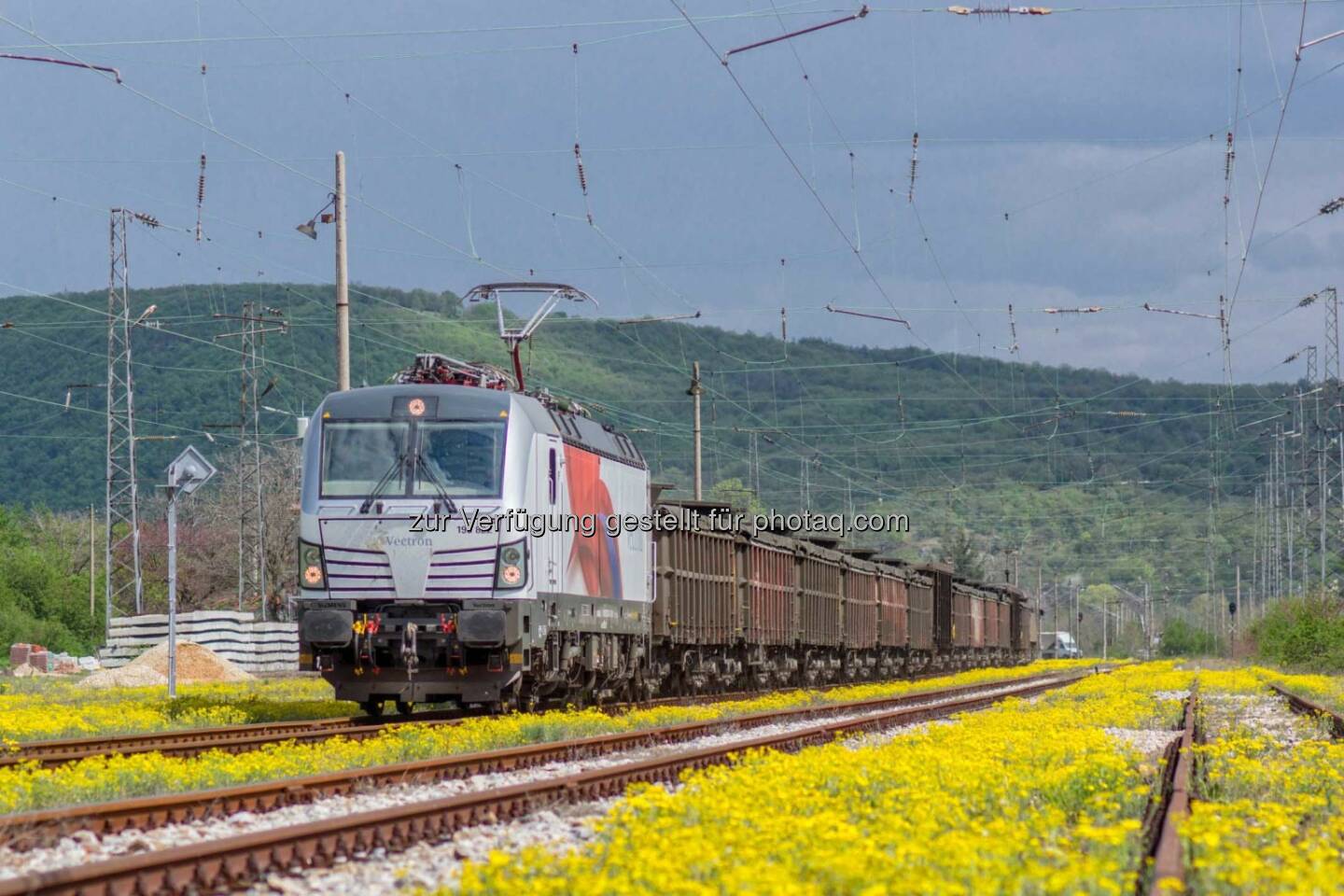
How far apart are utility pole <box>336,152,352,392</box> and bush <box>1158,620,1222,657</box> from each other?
305 feet

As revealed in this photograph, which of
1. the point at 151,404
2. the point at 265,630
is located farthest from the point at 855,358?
the point at 265,630

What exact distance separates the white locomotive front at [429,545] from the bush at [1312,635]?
125 feet

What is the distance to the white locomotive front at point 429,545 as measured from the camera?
17.5 meters

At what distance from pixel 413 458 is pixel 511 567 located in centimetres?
173

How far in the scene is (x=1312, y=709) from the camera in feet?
78.8

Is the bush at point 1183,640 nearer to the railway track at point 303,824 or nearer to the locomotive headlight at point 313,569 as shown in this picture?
the locomotive headlight at point 313,569

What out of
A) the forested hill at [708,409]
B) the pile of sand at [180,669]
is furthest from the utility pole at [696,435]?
the forested hill at [708,409]

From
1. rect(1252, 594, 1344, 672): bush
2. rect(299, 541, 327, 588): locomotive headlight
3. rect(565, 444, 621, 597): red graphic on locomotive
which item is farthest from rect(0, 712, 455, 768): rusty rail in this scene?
rect(1252, 594, 1344, 672): bush

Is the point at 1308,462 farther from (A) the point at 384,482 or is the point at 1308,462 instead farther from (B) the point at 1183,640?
(B) the point at 1183,640

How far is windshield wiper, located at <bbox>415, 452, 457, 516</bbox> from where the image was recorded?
17.9 m

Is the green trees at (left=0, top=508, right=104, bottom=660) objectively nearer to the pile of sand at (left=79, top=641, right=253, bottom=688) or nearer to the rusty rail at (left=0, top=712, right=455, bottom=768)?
the pile of sand at (left=79, top=641, right=253, bottom=688)

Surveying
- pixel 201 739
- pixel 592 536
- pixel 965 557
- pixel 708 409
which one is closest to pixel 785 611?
pixel 592 536

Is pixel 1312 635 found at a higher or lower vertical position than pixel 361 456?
lower

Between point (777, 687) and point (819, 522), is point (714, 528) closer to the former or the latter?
point (777, 687)
